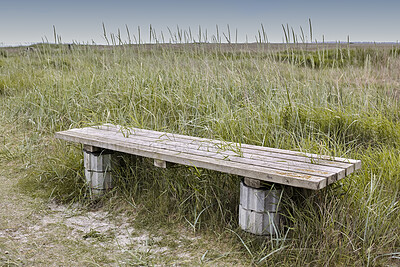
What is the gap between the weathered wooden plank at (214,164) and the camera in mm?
2137

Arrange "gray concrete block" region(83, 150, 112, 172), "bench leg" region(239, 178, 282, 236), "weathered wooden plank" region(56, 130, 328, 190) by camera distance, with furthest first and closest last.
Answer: "gray concrete block" region(83, 150, 112, 172) → "bench leg" region(239, 178, 282, 236) → "weathered wooden plank" region(56, 130, 328, 190)

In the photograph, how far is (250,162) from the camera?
248 cm

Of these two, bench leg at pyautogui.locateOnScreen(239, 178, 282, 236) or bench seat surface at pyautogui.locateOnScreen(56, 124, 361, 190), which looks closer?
bench seat surface at pyautogui.locateOnScreen(56, 124, 361, 190)

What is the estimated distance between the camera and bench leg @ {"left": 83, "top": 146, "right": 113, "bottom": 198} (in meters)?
3.40

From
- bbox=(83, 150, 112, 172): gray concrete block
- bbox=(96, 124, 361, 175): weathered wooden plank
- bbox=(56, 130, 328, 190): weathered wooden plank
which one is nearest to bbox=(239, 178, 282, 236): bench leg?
bbox=(56, 130, 328, 190): weathered wooden plank

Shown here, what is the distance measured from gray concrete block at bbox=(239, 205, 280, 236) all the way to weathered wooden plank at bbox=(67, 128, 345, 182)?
0.30 m

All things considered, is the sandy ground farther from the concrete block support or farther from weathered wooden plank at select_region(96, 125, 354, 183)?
weathered wooden plank at select_region(96, 125, 354, 183)

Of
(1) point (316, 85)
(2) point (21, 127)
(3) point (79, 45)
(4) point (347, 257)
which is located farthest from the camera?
(3) point (79, 45)

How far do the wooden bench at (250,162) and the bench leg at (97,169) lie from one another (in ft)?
0.25

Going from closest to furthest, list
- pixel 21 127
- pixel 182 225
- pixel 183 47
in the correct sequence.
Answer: pixel 182 225
pixel 183 47
pixel 21 127

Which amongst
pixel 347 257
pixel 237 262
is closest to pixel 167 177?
pixel 237 262

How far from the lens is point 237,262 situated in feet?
7.97

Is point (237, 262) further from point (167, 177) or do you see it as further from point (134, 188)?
point (134, 188)

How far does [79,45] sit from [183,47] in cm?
191
